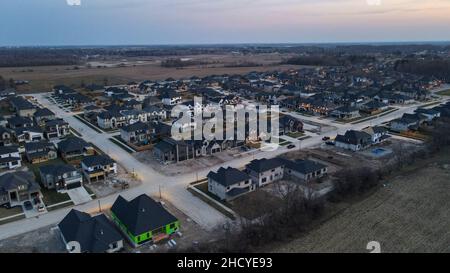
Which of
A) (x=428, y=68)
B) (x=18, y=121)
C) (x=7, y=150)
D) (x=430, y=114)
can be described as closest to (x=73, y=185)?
(x=7, y=150)

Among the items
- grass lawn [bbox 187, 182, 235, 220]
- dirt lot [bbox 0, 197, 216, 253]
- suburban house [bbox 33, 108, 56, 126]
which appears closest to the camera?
dirt lot [bbox 0, 197, 216, 253]

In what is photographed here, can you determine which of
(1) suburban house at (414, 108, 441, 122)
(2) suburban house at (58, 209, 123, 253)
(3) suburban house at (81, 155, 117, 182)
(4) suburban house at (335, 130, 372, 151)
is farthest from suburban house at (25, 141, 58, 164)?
(1) suburban house at (414, 108, 441, 122)

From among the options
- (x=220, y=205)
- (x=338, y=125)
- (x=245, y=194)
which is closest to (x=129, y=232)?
(x=220, y=205)

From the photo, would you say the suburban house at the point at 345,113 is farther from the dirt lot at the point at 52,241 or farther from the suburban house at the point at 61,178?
the suburban house at the point at 61,178

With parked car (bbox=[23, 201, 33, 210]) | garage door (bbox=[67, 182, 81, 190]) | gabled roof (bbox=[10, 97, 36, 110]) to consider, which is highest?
gabled roof (bbox=[10, 97, 36, 110])

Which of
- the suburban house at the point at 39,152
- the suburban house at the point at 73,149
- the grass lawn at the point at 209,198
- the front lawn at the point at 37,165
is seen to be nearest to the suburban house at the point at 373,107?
the grass lawn at the point at 209,198

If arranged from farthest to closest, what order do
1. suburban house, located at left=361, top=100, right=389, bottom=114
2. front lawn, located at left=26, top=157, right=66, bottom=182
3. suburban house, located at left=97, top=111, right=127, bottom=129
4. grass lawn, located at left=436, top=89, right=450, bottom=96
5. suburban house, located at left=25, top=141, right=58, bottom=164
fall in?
grass lawn, located at left=436, top=89, right=450, bottom=96 < suburban house, located at left=361, top=100, right=389, bottom=114 < suburban house, located at left=97, top=111, right=127, bottom=129 < suburban house, located at left=25, top=141, right=58, bottom=164 < front lawn, located at left=26, top=157, right=66, bottom=182

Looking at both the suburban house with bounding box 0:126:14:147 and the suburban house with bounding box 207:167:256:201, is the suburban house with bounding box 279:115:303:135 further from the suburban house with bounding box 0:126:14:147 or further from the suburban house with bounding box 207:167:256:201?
the suburban house with bounding box 0:126:14:147
